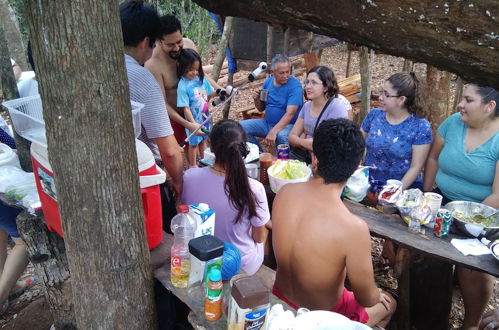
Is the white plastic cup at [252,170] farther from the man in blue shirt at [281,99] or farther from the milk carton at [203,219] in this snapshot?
the man in blue shirt at [281,99]

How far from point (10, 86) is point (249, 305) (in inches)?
107

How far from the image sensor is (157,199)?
2396mm

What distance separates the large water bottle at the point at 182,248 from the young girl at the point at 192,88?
2.45 metres

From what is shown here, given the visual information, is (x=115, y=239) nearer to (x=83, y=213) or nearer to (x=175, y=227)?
(x=83, y=213)

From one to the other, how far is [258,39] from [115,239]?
509cm

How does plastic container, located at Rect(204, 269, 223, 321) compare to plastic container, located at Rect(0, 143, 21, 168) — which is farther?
plastic container, located at Rect(0, 143, 21, 168)

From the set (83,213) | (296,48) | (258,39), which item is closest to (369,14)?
(83,213)

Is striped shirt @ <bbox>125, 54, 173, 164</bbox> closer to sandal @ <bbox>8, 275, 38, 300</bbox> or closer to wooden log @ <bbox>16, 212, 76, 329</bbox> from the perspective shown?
wooden log @ <bbox>16, 212, 76, 329</bbox>

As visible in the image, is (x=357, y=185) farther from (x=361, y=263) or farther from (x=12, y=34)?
(x=12, y=34)

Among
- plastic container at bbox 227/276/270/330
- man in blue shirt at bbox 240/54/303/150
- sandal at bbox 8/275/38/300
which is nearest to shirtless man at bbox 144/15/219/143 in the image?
man in blue shirt at bbox 240/54/303/150

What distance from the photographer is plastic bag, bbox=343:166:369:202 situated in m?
3.27

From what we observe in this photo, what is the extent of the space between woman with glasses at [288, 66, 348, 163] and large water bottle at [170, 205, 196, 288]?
2.44m

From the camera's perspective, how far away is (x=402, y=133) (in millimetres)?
3676

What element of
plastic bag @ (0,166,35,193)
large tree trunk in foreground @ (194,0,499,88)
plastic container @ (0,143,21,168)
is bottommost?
plastic bag @ (0,166,35,193)
